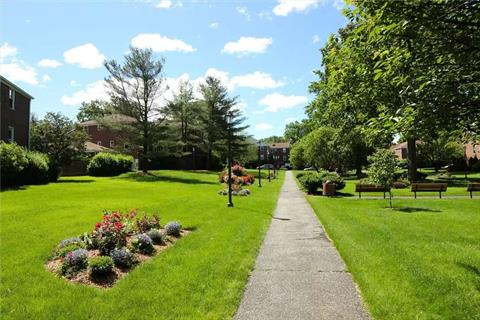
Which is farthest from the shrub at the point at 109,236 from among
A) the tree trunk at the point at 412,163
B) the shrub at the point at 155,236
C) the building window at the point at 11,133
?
the tree trunk at the point at 412,163

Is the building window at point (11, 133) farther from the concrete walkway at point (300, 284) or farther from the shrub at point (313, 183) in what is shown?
the concrete walkway at point (300, 284)

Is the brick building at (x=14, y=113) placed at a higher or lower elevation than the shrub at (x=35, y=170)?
higher

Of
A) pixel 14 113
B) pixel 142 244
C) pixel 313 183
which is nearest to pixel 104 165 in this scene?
pixel 14 113

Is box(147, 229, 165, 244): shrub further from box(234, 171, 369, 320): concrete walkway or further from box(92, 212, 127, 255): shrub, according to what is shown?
box(234, 171, 369, 320): concrete walkway

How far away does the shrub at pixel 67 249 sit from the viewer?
7555 millimetres

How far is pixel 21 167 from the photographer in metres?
24.4

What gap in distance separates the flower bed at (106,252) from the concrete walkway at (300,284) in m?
2.29

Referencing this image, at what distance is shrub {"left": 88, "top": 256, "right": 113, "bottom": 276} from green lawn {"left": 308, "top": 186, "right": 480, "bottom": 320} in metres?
4.10

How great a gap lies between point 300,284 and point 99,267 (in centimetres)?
327

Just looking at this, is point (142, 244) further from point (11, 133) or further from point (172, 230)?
point (11, 133)

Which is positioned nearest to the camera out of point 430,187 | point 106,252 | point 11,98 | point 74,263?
point 74,263

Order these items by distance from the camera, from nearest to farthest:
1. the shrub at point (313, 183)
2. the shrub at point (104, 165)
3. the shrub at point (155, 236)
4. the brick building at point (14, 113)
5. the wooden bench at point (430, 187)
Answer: the shrub at point (155, 236)
the wooden bench at point (430, 187)
the shrub at point (313, 183)
the brick building at point (14, 113)
the shrub at point (104, 165)

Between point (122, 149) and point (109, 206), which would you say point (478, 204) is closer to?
point (109, 206)

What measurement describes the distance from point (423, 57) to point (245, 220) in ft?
26.0
